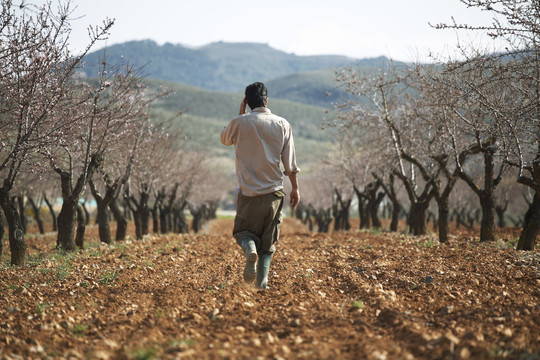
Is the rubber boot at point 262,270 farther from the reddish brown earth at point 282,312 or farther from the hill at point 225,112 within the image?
the hill at point 225,112

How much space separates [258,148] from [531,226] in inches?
327

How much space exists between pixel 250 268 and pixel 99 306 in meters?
1.77

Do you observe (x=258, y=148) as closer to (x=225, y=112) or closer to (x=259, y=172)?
(x=259, y=172)

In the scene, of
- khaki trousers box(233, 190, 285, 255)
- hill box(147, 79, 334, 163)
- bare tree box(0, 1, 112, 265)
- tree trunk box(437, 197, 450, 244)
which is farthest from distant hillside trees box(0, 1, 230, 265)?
hill box(147, 79, 334, 163)

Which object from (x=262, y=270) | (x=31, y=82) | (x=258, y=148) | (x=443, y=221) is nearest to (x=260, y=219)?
(x=262, y=270)

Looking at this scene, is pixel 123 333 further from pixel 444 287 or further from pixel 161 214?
pixel 161 214

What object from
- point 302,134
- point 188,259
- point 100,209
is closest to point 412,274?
point 188,259

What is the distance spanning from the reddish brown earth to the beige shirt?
1.32 meters

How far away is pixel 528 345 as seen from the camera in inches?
155

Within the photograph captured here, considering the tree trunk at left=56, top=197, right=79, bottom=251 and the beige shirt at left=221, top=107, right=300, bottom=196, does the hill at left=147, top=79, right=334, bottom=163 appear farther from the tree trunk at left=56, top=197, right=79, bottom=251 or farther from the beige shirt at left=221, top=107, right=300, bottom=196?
the beige shirt at left=221, top=107, right=300, bottom=196

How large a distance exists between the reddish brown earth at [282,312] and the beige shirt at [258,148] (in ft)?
4.33

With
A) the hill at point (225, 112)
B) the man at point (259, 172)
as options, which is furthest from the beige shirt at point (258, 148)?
the hill at point (225, 112)

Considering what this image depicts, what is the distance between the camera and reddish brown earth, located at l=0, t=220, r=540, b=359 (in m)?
3.92

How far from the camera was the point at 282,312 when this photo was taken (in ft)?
17.1
